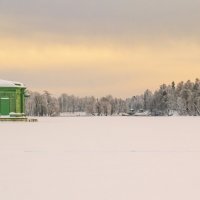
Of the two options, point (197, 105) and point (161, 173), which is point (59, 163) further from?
point (197, 105)

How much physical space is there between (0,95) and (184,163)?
52.0 m

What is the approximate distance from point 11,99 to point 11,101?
31 cm

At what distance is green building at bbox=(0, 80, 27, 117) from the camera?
206 ft

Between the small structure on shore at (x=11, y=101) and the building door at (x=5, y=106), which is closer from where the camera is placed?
the small structure on shore at (x=11, y=101)

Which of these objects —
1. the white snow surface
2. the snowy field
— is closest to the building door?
the white snow surface

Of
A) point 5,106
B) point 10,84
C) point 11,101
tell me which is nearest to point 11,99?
point 11,101

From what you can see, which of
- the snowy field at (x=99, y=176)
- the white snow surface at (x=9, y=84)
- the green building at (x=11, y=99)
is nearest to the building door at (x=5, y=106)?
the green building at (x=11, y=99)

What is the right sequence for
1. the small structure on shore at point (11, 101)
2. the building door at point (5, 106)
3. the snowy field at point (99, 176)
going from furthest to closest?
the building door at point (5, 106)
the small structure on shore at point (11, 101)
the snowy field at point (99, 176)

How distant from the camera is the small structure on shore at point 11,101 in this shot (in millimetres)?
62688

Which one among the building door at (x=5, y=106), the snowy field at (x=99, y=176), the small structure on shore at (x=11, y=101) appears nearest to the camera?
the snowy field at (x=99, y=176)

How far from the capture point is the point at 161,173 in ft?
38.8

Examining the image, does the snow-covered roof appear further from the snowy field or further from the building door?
the snowy field

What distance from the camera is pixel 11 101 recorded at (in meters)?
63.2

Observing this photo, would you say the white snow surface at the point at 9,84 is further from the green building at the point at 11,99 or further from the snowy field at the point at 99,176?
the snowy field at the point at 99,176
